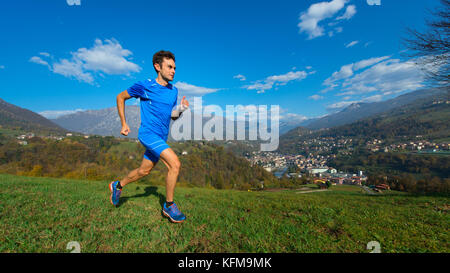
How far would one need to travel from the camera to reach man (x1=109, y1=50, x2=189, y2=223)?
309cm

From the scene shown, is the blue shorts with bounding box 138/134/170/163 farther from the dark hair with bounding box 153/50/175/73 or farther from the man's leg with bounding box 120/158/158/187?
the dark hair with bounding box 153/50/175/73

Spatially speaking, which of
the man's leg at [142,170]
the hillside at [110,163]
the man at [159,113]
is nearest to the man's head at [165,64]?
the man at [159,113]

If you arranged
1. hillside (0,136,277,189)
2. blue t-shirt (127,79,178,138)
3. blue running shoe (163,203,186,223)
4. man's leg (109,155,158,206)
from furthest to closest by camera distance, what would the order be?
hillside (0,136,277,189) → man's leg (109,155,158,206) → blue t-shirt (127,79,178,138) → blue running shoe (163,203,186,223)

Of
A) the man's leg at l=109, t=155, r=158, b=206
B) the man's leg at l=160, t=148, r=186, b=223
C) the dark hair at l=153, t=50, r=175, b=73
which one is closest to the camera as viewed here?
the man's leg at l=160, t=148, r=186, b=223

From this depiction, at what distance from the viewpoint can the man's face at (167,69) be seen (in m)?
3.33

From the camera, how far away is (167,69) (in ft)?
11.0

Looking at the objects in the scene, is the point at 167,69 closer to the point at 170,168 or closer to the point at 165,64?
the point at 165,64

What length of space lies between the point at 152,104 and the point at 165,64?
0.82 metres

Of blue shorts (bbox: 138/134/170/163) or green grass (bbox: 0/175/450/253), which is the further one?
blue shorts (bbox: 138/134/170/163)

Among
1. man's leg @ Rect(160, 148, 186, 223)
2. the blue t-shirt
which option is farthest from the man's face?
man's leg @ Rect(160, 148, 186, 223)

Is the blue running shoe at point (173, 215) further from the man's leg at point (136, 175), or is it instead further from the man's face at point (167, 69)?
the man's face at point (167, 69)

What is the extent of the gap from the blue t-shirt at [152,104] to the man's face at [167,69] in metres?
0.21

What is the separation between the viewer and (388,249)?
2115 mm

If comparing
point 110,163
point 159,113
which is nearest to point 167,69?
point 159,113
